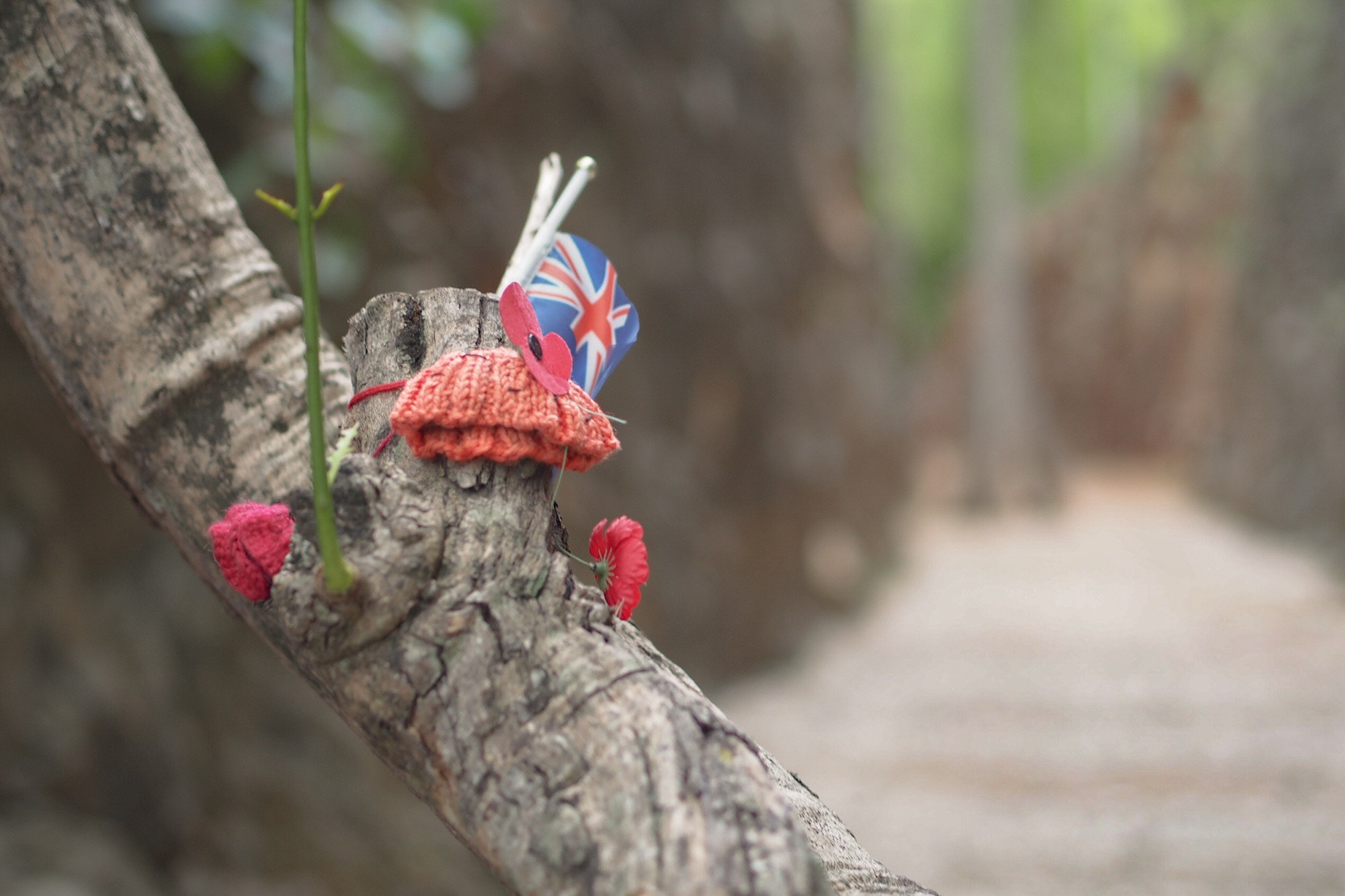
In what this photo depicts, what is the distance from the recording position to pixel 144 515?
67cm

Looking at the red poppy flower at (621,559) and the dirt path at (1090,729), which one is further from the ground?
the dirt path at (1090,729)

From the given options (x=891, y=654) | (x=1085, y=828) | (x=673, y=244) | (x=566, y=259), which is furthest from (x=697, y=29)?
(x=566, y=259)

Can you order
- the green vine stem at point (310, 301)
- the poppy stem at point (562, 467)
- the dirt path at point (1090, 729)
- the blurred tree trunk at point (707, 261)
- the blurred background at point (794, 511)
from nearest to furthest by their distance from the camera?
the green vine stem at point (310, 301) → the poppy stem at point (562, 467) → the blurred background at point (794, 511) → the dirt path at point (1090, 729) → the blurred tree trunk at point (707, 261)

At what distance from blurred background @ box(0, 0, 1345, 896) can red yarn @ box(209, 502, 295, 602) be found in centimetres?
118

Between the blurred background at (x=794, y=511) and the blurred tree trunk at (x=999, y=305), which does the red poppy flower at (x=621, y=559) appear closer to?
the blurred background at (x=794, y=511)

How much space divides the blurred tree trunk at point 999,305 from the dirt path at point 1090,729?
286 cm

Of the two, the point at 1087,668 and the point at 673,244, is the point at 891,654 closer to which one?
the point at 1087,668

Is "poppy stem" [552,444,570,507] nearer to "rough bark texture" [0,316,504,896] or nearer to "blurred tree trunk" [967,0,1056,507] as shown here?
"rough bark texture" [0,316,504,896]

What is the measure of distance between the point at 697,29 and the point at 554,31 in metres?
1.11

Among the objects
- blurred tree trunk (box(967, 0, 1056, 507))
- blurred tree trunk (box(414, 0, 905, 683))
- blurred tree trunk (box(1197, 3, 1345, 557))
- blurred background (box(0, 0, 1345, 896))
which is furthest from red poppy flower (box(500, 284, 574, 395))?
blurred tree trunk (box(967, 0, 1056, 507))

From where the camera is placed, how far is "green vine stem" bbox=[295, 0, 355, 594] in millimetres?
444

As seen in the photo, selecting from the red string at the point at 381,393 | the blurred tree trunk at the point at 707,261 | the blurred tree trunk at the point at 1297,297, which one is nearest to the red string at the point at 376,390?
the red string at the point at 381,393

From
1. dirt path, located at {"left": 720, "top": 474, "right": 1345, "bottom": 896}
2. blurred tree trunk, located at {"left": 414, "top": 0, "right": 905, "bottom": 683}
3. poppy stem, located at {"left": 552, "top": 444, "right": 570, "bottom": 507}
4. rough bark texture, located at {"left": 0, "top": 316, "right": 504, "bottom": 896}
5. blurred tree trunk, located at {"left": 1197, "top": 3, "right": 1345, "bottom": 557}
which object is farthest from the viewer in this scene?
blurred tree trunk, located at {"left": 1197, "top": 3, "right": 1345, "bottom": 557}

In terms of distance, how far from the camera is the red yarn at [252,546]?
52 centimetres
